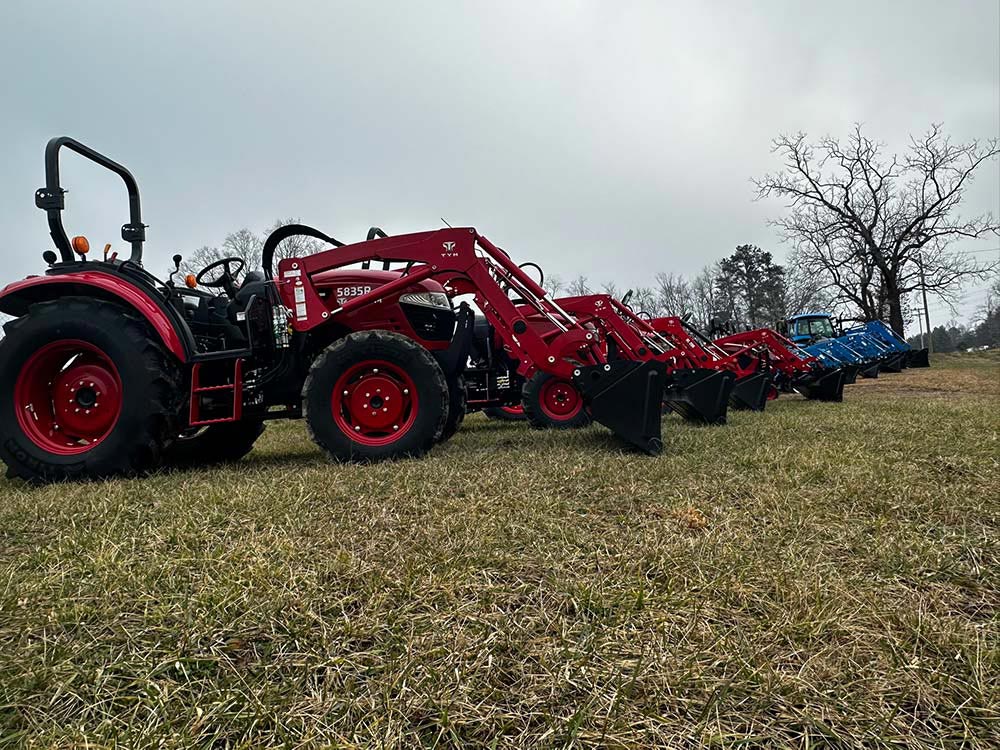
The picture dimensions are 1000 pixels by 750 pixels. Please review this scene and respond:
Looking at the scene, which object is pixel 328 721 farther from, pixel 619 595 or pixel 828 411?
pixel 828 411

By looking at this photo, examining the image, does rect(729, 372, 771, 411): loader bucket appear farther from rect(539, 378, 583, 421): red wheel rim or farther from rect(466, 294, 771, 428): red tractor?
rect(539, 378, 583, 421): red wheel rim

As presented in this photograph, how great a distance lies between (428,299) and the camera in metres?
4.68

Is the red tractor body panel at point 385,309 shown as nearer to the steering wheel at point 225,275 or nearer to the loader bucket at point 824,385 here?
the steering wheel at point 225,275

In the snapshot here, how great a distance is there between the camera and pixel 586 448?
12.9 feet

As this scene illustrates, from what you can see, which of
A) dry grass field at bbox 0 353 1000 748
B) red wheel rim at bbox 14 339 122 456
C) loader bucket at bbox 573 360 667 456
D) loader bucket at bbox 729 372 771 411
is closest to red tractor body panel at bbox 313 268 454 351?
loader bucket at bbox 573 360 667 456

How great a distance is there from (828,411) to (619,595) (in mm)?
5898

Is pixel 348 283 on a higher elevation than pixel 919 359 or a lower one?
higher

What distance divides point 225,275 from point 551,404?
371 centimetres

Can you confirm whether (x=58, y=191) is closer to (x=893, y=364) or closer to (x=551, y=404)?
(x=551, y=404)

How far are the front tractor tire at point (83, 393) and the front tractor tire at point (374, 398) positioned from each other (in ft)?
3.19

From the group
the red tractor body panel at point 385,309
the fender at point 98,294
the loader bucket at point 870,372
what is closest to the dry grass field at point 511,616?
Answer: the fender at point 98,294

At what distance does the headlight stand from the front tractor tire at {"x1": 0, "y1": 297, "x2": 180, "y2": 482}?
1823 millimetres

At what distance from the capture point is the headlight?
14.9ft

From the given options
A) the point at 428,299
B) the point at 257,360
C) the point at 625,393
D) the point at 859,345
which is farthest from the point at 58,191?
the point at 859,345
